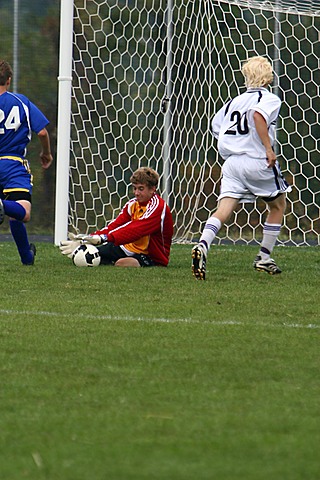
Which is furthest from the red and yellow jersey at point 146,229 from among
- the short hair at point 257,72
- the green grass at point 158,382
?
the green grass at point 158,382

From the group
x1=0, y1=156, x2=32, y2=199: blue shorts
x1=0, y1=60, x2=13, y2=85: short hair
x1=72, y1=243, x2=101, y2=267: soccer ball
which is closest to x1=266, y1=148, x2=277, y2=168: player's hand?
x1=72, y1=243, x2=101, y2=267: soccer ball

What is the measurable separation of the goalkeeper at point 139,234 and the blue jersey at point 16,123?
751 millimetres

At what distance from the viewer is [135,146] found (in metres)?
11.2

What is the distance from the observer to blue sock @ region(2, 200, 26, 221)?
24.4 ft

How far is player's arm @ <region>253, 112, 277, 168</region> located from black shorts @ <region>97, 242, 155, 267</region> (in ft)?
4.18

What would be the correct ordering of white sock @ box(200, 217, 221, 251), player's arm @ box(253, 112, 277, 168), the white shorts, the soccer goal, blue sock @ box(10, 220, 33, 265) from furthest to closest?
the soccer goal
blue sock @ box(10, 220, 33, 265)
the white shorts
player's arm @ box(253, 112, 277, 168)
white sock @ box(200, 217, 221, 251)

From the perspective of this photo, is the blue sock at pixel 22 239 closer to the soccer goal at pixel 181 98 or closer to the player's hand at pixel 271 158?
the player's hand at pixel 271 158

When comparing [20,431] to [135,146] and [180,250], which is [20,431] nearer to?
[180,250]

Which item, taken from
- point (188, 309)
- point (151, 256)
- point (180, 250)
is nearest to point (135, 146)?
point (180, 250)

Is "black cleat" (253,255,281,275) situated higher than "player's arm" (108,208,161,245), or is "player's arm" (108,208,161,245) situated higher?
"player's arm" (108,208,161,245)

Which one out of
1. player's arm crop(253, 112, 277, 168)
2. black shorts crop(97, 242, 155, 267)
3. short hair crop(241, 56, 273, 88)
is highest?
short hair crop(241, 56, 273, 88)

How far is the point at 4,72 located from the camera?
25.1ft

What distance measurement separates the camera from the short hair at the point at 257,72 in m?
7.44

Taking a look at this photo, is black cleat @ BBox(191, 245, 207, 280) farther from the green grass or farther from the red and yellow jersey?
the red and yellow jersey
